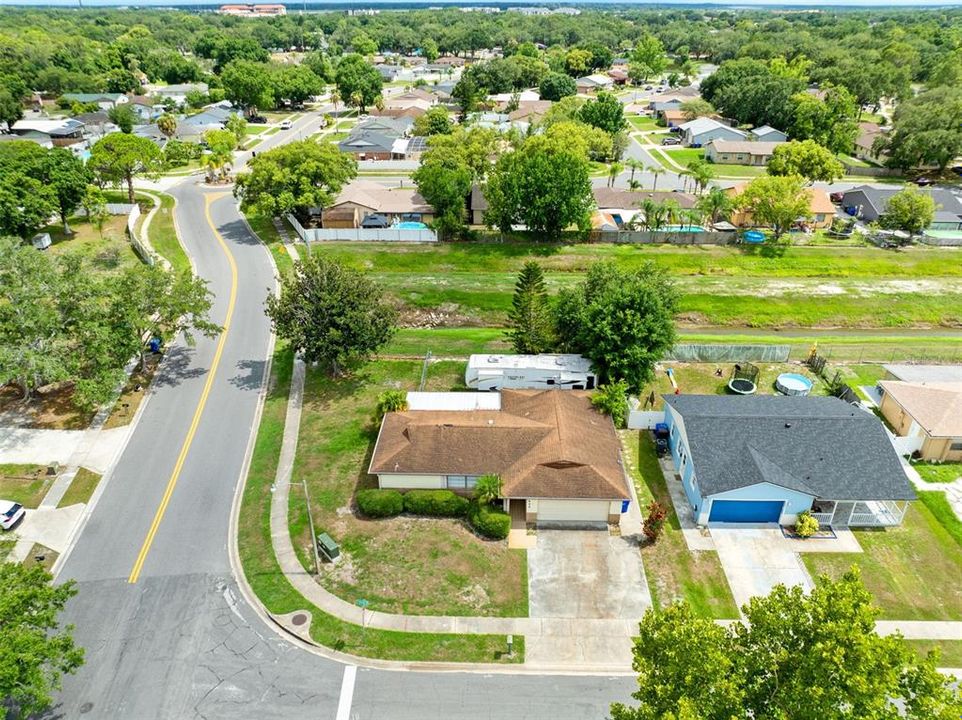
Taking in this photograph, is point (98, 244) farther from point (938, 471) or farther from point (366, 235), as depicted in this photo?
point (938, 471)

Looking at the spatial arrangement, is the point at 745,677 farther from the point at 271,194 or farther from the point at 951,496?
the point at 271,194

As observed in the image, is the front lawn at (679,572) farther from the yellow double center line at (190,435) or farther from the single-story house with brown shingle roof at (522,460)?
the yellow double center line at (190,435)

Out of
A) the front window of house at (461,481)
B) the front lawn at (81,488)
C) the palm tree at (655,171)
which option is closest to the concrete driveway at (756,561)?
the front window of house at (461,481)

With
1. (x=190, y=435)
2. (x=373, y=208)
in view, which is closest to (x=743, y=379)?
(x=190, y=435)

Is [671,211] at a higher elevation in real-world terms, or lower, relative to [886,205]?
higher

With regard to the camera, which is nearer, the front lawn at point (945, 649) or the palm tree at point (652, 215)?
the front lawn at point (945, 649)

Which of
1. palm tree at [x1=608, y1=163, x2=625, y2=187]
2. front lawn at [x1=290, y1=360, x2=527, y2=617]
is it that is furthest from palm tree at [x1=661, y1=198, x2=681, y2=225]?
front lawn at [x1=290, y1=360, x2=527, y2=617]

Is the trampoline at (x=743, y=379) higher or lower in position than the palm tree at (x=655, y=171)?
lower
